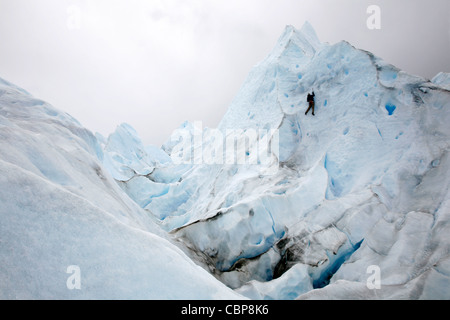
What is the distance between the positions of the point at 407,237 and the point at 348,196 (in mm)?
1452

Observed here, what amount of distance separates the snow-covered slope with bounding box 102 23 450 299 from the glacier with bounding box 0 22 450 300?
0.09 ft

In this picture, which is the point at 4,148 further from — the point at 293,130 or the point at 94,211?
the point at 293,130

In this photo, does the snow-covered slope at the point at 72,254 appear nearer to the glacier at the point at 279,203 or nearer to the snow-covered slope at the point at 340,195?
the glacier at the point at 279,203

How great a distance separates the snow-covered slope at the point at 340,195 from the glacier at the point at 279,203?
27mm

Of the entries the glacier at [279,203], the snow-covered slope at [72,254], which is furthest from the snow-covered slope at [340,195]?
the snow-covered slope at [72,254]

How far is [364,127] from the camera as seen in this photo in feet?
19.7

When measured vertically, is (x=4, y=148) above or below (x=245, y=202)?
above

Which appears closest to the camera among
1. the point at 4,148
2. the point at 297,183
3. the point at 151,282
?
the point at 151,282

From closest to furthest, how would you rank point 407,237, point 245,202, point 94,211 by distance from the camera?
point 94,211 < point 407,237 < point 245,202

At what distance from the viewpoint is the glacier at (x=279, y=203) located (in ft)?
6.59

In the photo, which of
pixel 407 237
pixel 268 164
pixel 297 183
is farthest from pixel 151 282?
pixel 268 164

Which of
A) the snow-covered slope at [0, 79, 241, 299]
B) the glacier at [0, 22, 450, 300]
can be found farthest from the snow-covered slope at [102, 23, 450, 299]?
the snow-covered slope at [0, 79, 241, 299]

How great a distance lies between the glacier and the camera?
6.59 ft

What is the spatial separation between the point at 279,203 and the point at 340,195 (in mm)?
1591
